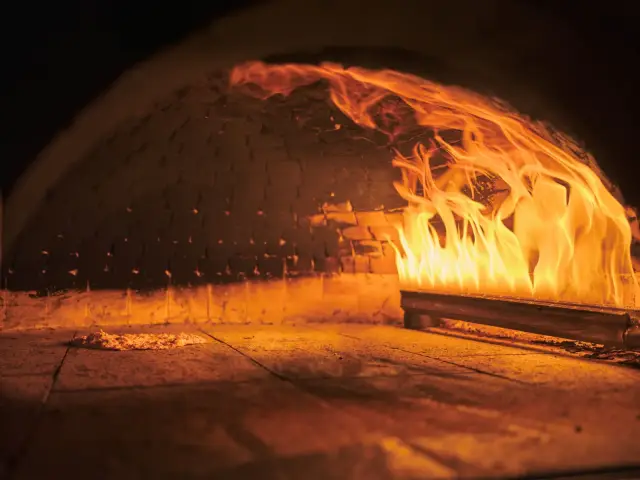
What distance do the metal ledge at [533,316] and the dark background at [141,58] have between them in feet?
2.55

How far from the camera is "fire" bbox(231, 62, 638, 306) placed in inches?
150

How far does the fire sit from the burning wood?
190 centimetres

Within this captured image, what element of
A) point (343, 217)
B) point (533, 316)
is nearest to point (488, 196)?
point (533, 316)

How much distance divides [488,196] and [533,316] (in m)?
1.23

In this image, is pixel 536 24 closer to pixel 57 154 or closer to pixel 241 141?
pixel 57 154

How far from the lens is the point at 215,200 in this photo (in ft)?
19.6

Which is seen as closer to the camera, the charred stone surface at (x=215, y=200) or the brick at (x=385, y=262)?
the charred stone surface at (x=215, y=200)

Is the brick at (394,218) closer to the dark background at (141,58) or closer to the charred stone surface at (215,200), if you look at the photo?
the charred stone surface at (215,200)

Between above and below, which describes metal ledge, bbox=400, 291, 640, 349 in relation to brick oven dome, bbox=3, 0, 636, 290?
below

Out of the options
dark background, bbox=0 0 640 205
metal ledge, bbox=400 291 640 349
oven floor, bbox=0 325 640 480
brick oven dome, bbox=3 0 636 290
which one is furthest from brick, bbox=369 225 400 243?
dark background, bbox=0 0 640 205

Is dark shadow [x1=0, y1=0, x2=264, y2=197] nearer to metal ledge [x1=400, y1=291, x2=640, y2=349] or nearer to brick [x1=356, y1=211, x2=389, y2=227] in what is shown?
metal ledge [x1=400, y1=291, x2=640, y2=349]

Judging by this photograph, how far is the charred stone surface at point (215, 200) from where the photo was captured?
5410 mm

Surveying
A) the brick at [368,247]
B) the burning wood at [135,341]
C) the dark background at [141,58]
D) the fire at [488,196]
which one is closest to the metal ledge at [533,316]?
the fire at [488,196]

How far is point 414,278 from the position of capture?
5.81 metres
